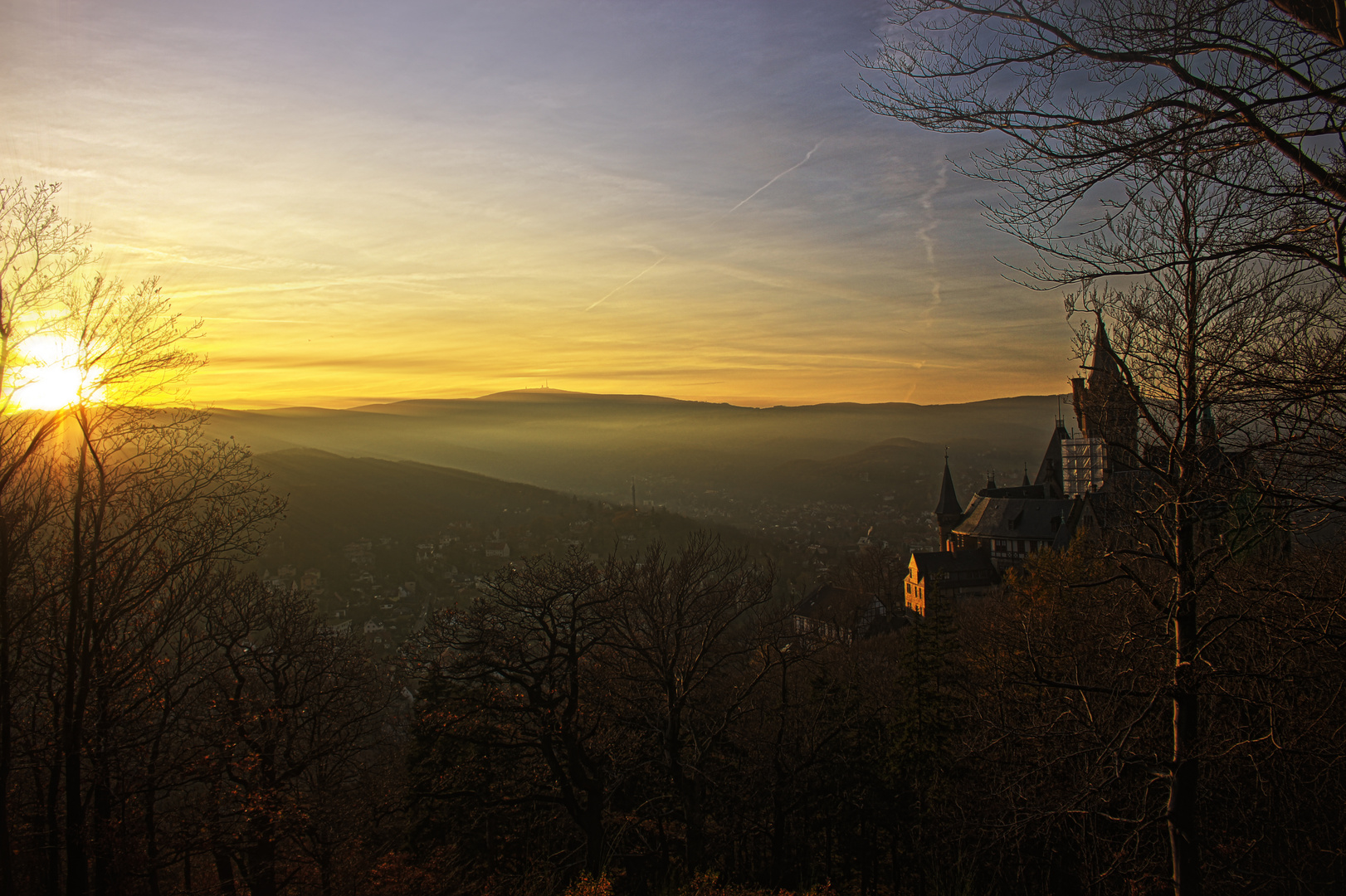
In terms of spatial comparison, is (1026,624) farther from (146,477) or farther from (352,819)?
(352,819)

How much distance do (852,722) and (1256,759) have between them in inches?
456

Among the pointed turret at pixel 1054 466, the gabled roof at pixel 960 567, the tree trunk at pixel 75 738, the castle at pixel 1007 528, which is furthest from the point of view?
the pointed turret at pixel 1054 466

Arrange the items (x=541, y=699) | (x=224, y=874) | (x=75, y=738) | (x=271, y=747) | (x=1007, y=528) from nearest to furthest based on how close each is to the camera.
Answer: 1. (x=75, y=738)
2. (x=271, y=747)
3. (x=541, y=699)
4. (x=224, y=874)
5. (x=1007, y=528)

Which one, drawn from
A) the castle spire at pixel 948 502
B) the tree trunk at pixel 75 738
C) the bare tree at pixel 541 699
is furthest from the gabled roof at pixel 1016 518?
the tree trunk at pixel 75 738

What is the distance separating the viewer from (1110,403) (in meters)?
7.53

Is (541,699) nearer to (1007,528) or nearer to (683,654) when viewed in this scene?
(683,654)

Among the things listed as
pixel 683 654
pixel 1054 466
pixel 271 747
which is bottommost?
pixel 271 747

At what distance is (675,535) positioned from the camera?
98250 millimetres

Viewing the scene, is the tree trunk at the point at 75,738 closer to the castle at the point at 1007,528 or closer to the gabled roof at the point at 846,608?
the gabled roof at the point at 846,608

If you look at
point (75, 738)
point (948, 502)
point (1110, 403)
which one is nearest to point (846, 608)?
point (948, 502)

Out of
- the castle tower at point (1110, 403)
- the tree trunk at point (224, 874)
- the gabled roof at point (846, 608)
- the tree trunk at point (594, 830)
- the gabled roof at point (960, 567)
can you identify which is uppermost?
the castle tower at point (1110, 403)

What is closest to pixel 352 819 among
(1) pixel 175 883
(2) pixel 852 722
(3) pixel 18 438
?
(1) pixel 175 883

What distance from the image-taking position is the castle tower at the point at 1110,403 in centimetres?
737

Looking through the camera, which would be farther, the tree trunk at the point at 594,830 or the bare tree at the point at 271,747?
the tree trunk at the point at 594,830
